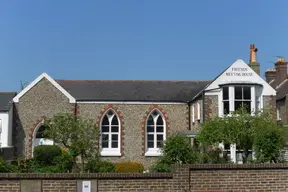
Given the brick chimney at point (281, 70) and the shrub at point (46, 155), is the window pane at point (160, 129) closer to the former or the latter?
the shrub at point (46, 155)

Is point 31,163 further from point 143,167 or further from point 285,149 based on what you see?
point 285,149

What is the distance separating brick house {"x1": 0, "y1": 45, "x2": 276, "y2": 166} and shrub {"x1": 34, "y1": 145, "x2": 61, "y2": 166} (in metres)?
5.85

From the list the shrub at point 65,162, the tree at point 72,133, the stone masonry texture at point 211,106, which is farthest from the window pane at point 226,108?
the shrub at point 65,162

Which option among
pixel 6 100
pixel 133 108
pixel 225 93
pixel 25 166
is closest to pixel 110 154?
pixel 133 108

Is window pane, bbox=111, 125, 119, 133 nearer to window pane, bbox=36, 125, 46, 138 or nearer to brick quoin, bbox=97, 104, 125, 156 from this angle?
brick quoin, bbox=97, 104, 125, 156

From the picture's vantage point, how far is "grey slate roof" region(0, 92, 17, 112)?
1391 inches

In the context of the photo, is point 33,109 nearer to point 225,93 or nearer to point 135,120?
point 135,120

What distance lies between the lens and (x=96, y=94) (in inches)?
1502

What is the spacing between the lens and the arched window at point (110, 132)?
3722 cm

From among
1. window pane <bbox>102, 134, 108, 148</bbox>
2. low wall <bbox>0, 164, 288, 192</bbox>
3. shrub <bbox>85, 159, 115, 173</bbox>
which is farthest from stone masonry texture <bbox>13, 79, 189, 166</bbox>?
low wall <bbox>0, 164, 288, 192</bbox>

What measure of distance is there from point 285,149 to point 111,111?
14.7m

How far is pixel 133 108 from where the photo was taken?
37.6 meters

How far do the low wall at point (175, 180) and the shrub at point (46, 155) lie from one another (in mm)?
12768

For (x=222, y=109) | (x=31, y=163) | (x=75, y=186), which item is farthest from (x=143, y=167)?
(x=75, y=186)
